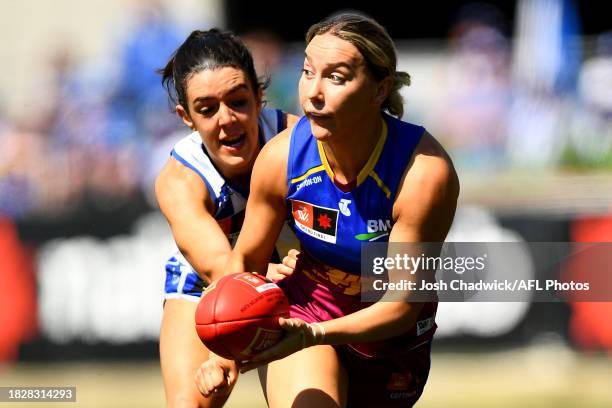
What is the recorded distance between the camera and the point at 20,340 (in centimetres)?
931

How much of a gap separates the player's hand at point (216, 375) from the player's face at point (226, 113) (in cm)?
94

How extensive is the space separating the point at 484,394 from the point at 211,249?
14.2 ft

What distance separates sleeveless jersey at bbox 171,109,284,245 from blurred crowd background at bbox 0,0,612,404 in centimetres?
429

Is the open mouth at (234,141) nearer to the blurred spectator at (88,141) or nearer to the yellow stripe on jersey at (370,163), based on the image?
the yellow stripe on jersey at (370,163)

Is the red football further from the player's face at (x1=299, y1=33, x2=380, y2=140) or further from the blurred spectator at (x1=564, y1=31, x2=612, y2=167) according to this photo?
the blurred spectator at (x1=564, y1=31, x2=612, y2=167)

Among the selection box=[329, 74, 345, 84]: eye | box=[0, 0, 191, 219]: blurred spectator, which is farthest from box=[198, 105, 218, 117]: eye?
box=[0, 0, 191, 219]: blurred spectator

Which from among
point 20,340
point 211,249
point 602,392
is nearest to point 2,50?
point 20,340

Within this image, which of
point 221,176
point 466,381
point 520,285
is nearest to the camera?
point 221,176

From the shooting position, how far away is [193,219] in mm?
4703

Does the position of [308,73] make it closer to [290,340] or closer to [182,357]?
[290,340]

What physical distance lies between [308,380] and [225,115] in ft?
3.84

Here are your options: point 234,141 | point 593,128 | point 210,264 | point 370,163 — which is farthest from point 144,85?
point 370,163

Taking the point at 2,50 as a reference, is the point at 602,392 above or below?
below

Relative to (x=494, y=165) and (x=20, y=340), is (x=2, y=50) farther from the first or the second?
(x=494, y=165)
